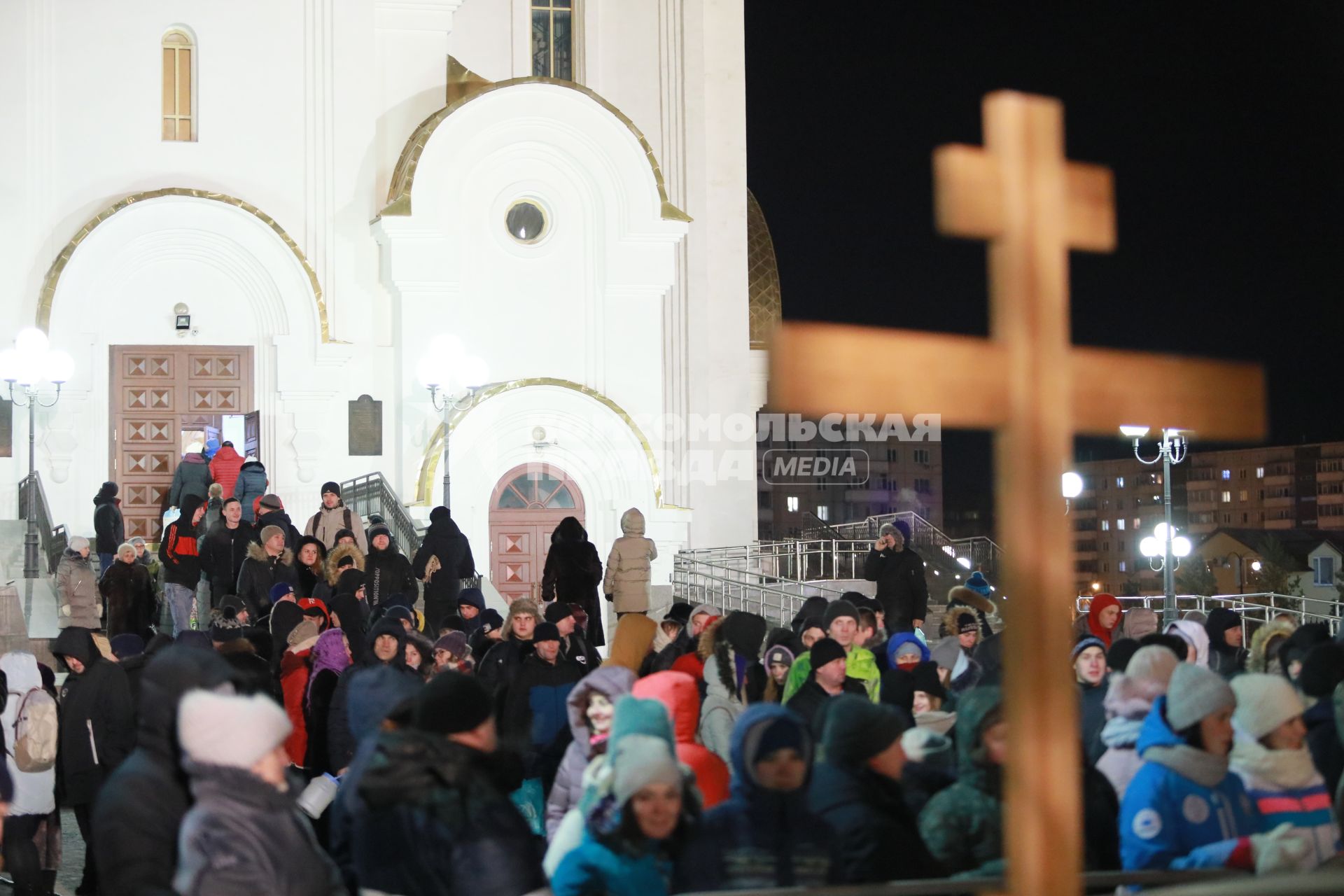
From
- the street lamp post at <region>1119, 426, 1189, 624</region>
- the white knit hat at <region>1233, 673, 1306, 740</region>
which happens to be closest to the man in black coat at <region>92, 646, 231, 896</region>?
the white knit hat at <region>1233, 673, 1306, 740</region>

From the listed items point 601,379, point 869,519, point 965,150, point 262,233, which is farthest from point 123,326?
point 965,150

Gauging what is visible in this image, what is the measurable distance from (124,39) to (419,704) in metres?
21.0

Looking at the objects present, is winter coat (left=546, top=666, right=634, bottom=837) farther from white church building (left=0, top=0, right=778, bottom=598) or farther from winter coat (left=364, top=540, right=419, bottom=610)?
white church building (left=0, top=0, right=778, bottom=598)

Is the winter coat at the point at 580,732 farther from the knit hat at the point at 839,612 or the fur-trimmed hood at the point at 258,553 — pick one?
the fur-trimmed hood at the point at 258,553

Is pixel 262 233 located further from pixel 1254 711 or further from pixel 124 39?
pixel 1254 711

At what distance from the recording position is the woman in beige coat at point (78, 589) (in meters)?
16.0

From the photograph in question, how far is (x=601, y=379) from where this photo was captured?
25.1 meters

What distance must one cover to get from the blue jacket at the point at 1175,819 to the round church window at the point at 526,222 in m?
20.0

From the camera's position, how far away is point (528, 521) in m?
24.5

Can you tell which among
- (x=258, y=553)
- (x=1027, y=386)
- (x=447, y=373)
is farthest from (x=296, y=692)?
(x=447, y=373)

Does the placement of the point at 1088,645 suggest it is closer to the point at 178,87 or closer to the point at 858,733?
the point at 858,733

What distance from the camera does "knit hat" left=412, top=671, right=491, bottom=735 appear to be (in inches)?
209

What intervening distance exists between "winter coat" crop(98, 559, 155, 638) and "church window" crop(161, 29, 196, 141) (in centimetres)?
989

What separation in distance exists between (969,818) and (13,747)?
6.11m
